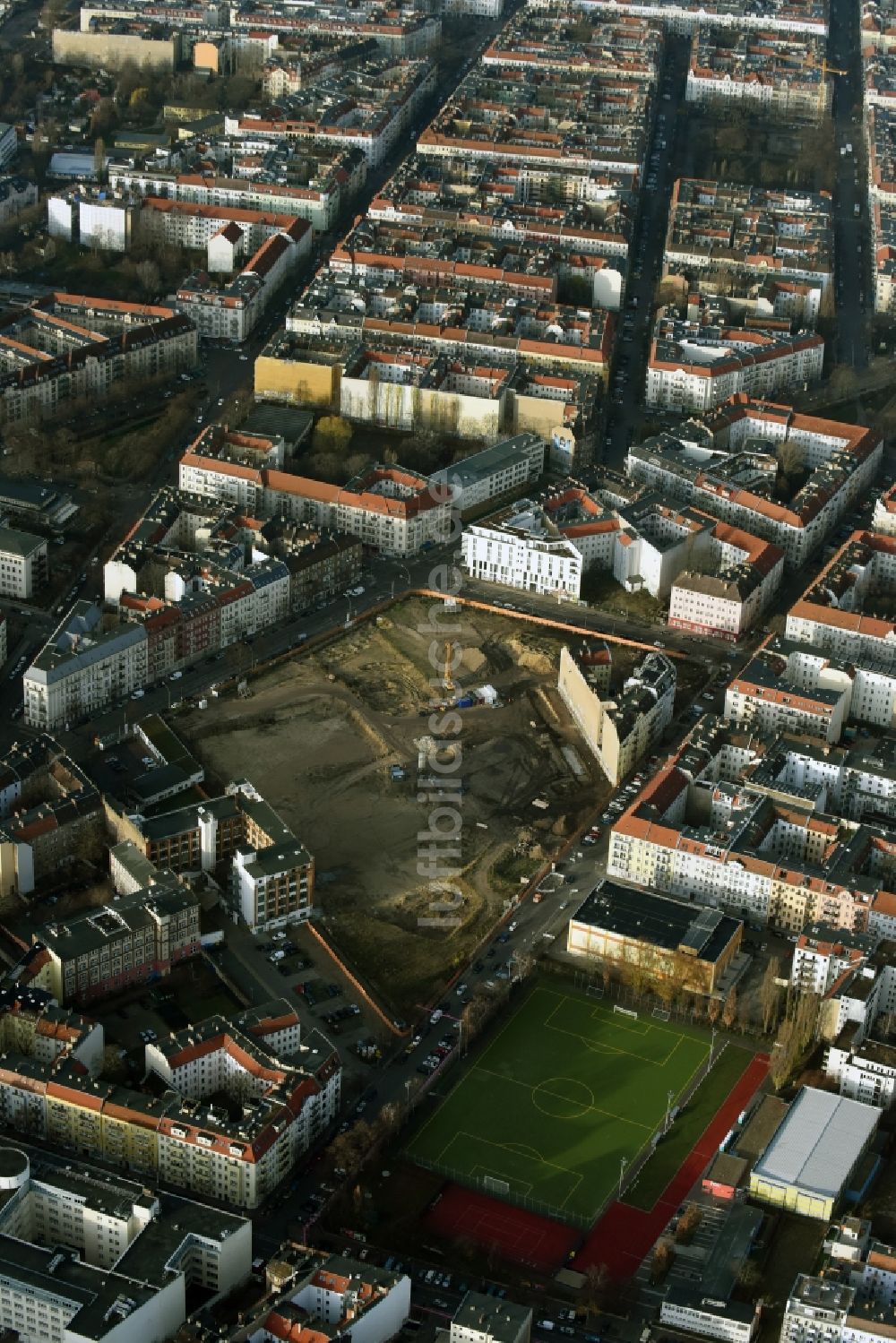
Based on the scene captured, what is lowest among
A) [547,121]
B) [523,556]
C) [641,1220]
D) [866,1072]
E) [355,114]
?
[641,1220]

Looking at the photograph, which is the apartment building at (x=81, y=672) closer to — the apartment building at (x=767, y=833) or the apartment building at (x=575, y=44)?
the apartment building at (x=767, y=833)

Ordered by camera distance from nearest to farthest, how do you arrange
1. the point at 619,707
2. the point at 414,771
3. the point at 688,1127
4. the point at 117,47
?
the point at 688,1127 < the point at 414,771 < the point at 619,707 < the point at 117,47

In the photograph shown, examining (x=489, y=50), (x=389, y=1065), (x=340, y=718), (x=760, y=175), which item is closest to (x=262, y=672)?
(x=340, y=718)

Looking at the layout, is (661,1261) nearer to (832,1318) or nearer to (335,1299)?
(832,1318)

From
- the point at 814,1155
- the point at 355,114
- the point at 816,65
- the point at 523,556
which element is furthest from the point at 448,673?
the point at 816,65

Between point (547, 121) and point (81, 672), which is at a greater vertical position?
point (547, 121)

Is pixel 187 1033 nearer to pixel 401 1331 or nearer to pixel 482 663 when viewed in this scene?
pixel 401 1331

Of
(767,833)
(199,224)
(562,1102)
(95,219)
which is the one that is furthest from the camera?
(199,224)

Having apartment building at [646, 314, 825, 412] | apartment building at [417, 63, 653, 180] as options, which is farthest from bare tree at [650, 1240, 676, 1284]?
apartment building at [417, 63, 653, 180]
